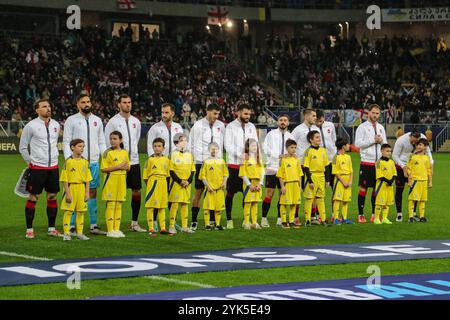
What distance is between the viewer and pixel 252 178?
14.7 metres

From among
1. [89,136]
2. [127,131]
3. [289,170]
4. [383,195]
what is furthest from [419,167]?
[89,136]

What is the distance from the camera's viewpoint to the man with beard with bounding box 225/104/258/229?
1473 cm

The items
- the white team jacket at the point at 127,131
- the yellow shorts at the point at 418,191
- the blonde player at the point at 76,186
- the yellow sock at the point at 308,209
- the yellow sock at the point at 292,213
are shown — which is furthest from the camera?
the yellow shorts at the point at 418,191

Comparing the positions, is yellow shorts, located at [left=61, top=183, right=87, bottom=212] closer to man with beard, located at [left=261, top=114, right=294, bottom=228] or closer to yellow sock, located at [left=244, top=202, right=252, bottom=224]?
yellow sock, located at [left=244, top=202, right=252, bottom=224]

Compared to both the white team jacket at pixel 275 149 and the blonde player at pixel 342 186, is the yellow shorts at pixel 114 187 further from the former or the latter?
the blonde player at pixel 342 186

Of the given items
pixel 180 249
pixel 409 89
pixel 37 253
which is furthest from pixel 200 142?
pixel 409 89

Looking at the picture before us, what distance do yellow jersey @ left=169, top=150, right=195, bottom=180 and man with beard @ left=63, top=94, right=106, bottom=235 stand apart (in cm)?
111

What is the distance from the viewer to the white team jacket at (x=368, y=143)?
1597cm

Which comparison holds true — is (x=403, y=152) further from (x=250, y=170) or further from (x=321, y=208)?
(x=250, y=170)

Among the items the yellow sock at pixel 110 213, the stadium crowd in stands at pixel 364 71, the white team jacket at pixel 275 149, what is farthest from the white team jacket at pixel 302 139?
the stadium crowd in stands at pixel 364 71

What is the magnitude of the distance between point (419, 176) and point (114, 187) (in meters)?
5.74

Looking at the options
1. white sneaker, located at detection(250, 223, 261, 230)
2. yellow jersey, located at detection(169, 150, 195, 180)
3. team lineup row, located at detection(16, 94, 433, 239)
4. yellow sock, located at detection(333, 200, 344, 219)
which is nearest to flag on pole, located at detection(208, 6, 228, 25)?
team lineup row, located at detection(16, 94, 433, 239)

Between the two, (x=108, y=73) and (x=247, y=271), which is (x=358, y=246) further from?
(x=108, y=73)

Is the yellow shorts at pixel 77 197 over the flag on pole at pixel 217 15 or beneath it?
beneath
